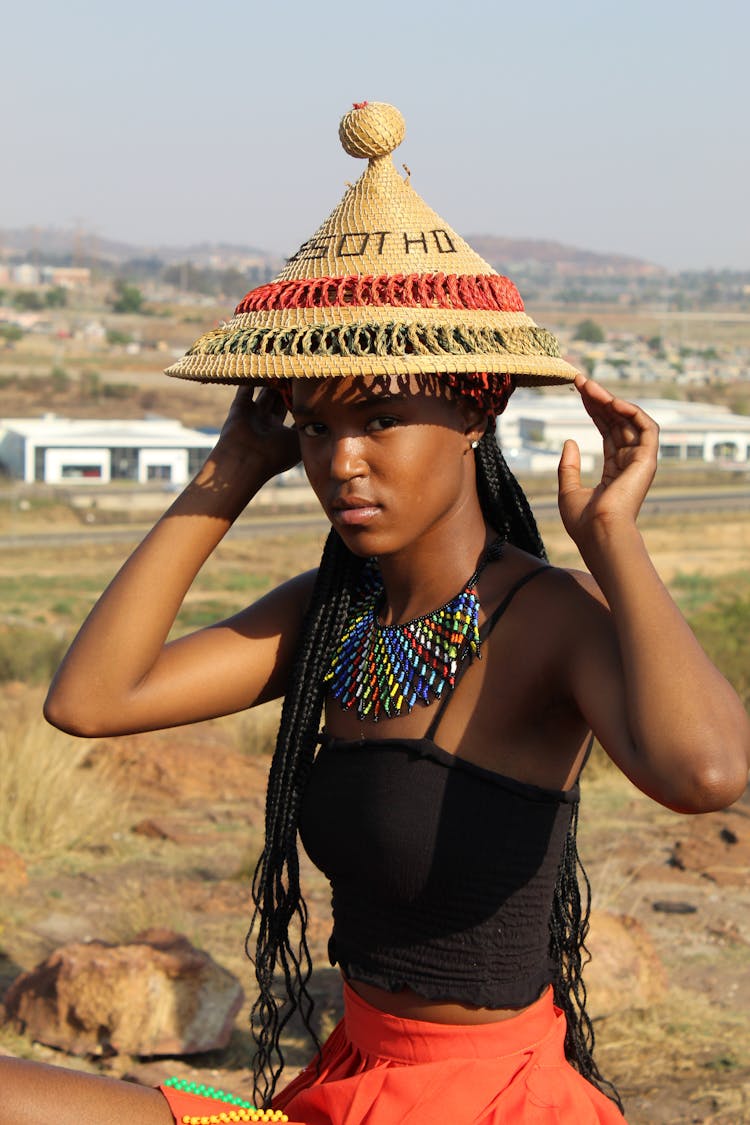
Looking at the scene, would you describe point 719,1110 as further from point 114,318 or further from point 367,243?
point 114,318

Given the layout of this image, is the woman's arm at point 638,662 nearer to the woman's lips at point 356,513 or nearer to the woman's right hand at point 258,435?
the woman's lips at point 356,513

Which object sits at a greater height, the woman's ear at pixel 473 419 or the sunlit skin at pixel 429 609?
the woman's ear at pixel 473 419

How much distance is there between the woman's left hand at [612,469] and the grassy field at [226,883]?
9.00 ft

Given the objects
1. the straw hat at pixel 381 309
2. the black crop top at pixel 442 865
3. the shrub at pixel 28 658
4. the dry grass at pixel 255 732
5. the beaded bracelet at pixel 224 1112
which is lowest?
the shrub at pixel 28 658

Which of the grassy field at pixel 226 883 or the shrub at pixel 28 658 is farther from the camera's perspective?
the shrub at pixel 28 658

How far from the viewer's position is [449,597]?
2.41 m

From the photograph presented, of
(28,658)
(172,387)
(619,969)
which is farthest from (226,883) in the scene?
(172,387)

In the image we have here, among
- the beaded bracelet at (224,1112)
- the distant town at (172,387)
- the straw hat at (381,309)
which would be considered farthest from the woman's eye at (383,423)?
the beaded bracelet at (224,1112)

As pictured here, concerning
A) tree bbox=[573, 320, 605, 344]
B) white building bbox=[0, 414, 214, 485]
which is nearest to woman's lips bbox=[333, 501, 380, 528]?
white building bbox=[0, 414, 214, 485]

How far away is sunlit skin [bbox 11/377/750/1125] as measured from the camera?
1.94m

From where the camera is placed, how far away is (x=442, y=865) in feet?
7.14

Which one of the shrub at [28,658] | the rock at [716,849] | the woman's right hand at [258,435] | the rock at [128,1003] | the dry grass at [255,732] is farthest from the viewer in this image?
the shrub at [28,658]

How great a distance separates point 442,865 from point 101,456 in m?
51.6

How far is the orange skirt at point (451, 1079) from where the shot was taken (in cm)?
212
